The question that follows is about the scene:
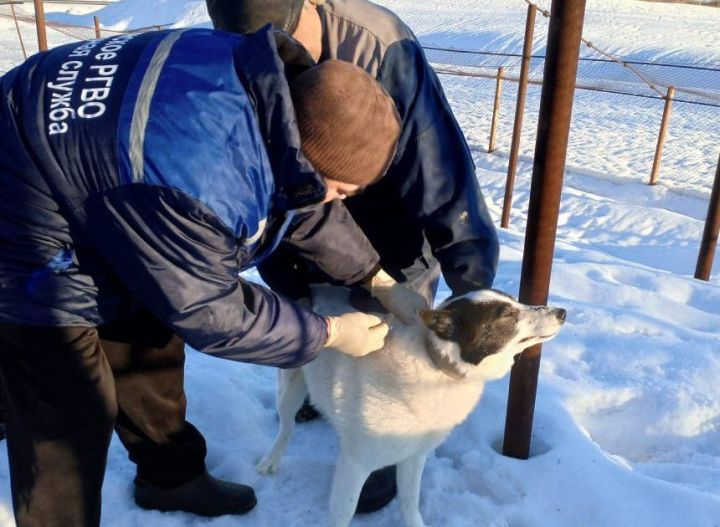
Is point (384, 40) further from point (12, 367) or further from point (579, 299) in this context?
point (579, 299)

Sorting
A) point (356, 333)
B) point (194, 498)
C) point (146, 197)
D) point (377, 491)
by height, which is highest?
point (146, 197)

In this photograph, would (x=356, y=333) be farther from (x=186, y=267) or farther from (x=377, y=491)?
(x=377, y=491)

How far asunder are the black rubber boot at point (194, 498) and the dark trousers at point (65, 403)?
1.30 ft

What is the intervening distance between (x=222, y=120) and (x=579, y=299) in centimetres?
359

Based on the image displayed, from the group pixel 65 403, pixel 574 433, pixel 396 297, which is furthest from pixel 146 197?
pixel 574 433

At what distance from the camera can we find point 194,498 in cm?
255

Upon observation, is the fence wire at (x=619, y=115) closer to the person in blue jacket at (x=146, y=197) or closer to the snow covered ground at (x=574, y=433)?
the snow covered ground at (x=574, y=433)

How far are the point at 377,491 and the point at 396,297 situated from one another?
2.82 ft

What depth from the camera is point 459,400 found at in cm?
253

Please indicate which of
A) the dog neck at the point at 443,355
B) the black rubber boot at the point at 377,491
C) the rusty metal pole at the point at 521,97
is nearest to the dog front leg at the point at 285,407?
the black rubber boot at the point at 377,491

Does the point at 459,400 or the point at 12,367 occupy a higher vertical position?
the point at 12,367

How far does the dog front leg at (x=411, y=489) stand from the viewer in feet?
8.36

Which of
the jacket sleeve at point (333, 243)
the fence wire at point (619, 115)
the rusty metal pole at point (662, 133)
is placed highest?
the jacket sleeve at point (333, 243)

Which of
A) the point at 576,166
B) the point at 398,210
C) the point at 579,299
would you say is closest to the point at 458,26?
the point at 576,166
